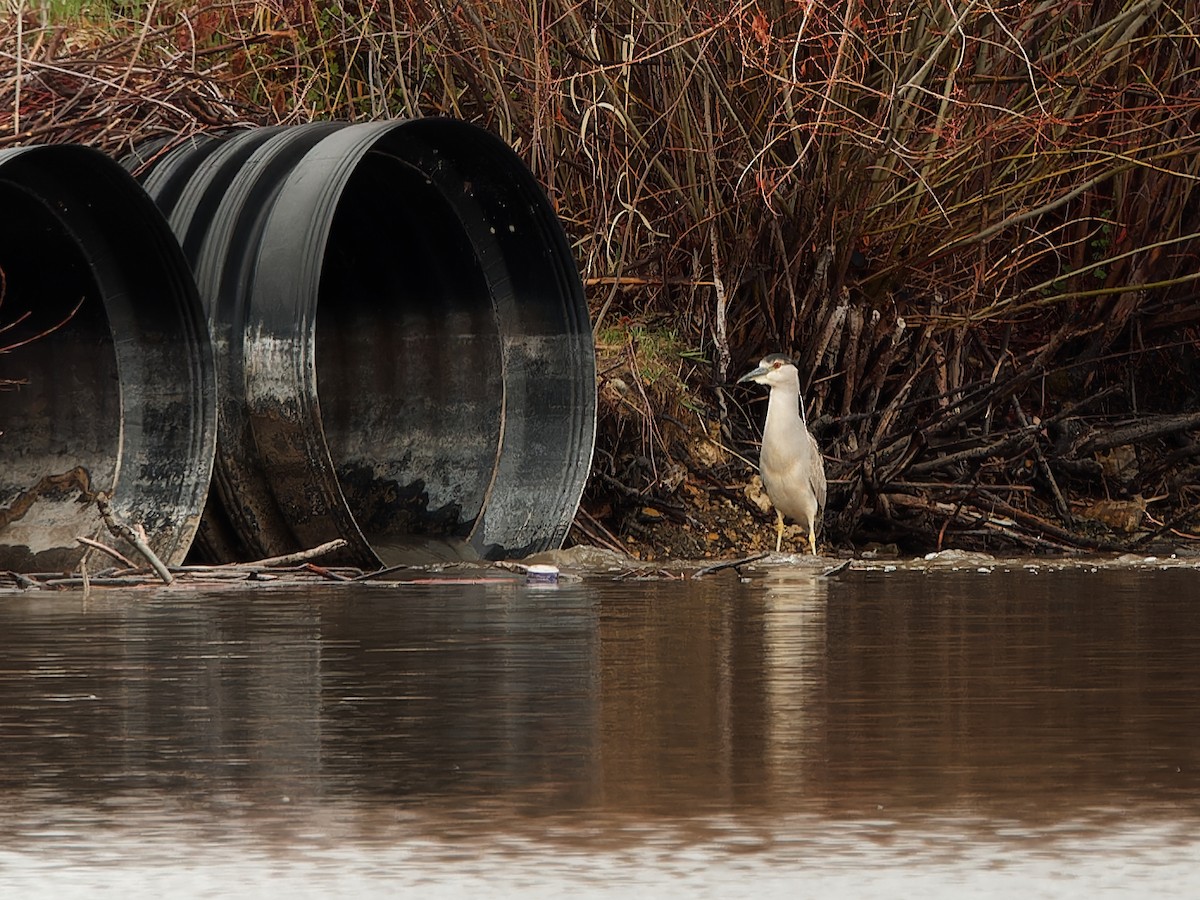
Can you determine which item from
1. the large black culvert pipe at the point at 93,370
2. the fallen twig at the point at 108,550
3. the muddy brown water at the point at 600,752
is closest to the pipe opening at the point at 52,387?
the large black culvert pipe at the point at 93,370

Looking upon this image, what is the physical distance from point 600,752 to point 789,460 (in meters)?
6.34

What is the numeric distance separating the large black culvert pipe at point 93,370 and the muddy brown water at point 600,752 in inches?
88.0

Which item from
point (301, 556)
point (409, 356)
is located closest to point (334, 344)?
point (409, 356)

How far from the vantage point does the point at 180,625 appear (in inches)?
275

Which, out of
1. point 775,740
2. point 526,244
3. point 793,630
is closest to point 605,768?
point 775,740

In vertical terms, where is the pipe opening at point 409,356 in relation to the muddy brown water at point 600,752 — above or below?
above

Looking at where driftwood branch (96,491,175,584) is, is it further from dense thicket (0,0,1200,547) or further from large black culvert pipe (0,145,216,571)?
dense thicket (0,0,1200,547)

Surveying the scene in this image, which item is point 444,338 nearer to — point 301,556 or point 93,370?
point 93,370

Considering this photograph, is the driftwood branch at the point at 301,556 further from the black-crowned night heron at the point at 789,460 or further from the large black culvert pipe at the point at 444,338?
the black-crowned night heron at the point at 789,460

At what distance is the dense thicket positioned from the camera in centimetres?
1155

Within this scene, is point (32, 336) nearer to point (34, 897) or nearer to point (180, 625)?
point (180, 625)

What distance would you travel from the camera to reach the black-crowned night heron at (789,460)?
416 inches

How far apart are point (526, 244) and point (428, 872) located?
7.86 meters

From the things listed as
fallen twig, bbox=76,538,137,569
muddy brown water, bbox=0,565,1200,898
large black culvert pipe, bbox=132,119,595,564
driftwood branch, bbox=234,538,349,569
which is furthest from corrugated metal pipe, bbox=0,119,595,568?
muddy brown water, bbox=0,565,1200,898
